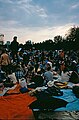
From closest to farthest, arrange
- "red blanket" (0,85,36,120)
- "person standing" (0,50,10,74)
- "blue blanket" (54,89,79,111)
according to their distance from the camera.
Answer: "red blanket" (0,85,36,120) < "blue blanket" (54,89,79,111) < "person standing" (0,50,10,74)

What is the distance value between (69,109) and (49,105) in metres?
1.21

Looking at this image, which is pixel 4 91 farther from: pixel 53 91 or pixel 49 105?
pixel 49 105

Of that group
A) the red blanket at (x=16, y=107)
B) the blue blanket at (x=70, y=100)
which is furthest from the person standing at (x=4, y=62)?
the blue blanket at (x=70, y=100)

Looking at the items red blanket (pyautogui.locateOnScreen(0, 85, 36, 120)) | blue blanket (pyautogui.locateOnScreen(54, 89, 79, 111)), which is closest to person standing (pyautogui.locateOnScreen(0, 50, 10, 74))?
red blanket (pyautogui.locateOnScreen(0, 85, 36, 120))

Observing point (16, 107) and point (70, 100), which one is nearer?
point (16, 107)

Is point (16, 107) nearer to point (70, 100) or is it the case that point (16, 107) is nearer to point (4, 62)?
point (70, 100)

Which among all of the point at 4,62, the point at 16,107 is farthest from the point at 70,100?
the point at 4,62

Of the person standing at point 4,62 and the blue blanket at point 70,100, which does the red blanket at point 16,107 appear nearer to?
the blue blanket at point 70,100

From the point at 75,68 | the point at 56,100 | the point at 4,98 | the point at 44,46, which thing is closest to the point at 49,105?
the point at 56,100

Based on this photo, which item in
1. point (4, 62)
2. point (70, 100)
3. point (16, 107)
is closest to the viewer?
point (16, 107)

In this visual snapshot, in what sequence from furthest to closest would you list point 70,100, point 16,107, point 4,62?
point 4,62 → point 70,100 → point 16,107

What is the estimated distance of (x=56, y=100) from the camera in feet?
23.7

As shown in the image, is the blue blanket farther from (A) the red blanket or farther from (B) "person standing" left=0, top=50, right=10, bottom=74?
(B) "person standing" left=0, top=50, right=10, bottom=74

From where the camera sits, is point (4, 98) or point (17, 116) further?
point (4, 98)
